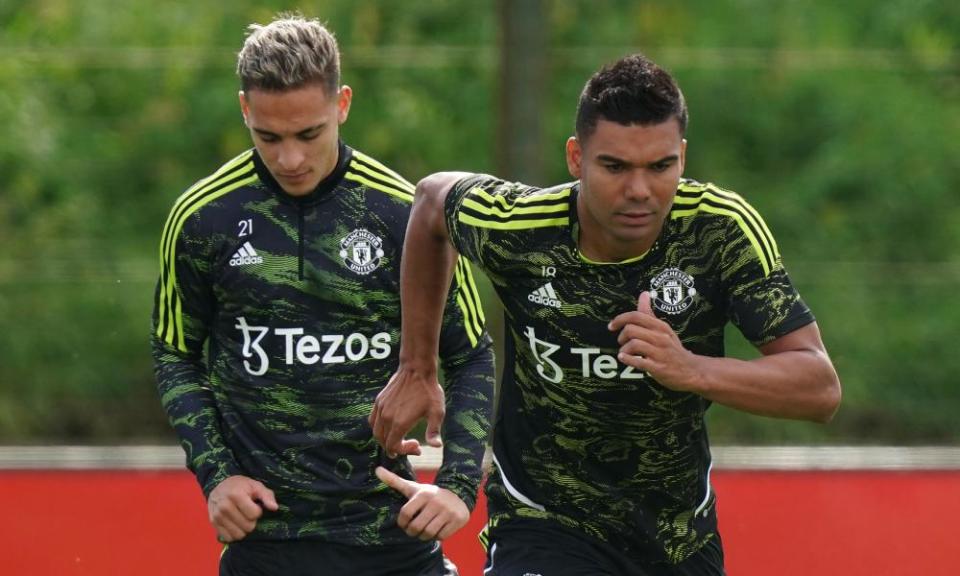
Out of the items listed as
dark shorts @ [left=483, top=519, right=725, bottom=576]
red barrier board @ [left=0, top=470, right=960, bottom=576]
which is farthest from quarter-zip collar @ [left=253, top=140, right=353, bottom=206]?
red barrier board @ [left=0, top=470, right=960, bottom=576]

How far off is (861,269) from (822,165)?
62 centimetres

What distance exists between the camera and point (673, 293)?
113 inches

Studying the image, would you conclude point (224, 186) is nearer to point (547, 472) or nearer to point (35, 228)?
point (547, 472)

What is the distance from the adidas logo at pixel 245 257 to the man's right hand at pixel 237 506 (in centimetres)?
47

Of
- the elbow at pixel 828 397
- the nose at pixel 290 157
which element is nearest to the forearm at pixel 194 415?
the nose at pixel 290 157

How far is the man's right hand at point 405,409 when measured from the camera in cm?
293

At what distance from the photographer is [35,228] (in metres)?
7.22

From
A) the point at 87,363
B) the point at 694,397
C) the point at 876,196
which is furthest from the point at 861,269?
the point at 694,397

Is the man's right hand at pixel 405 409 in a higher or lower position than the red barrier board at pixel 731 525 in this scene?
higher

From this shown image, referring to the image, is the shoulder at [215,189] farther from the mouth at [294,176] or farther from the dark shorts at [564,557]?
the dark shorts at [564,557]

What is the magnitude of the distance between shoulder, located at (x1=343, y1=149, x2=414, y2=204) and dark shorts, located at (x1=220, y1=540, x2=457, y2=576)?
0.76 m

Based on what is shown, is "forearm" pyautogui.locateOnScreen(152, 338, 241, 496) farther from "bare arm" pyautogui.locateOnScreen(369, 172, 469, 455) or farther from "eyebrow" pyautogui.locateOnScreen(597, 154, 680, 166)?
"eyebrow" pyautogui.locateOnScreen(597, 154, 680, 166)

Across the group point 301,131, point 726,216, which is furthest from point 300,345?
point 726,216

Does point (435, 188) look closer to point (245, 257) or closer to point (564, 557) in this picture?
point (245, 257)
